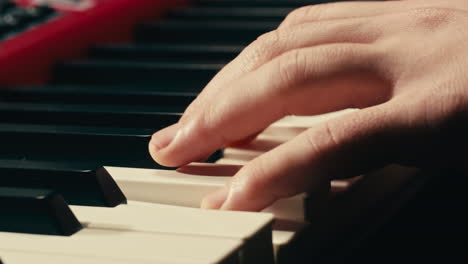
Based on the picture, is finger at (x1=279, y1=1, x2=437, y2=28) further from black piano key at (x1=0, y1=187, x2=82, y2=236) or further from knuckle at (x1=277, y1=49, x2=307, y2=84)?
black piano key at (x1=0, y1=187, x2=82, y2=236)

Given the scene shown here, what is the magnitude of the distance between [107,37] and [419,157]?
0.90m

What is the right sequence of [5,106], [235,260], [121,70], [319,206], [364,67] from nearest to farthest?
[235,260] → [319,206] → [364,67] → [5,106] → [121,70]

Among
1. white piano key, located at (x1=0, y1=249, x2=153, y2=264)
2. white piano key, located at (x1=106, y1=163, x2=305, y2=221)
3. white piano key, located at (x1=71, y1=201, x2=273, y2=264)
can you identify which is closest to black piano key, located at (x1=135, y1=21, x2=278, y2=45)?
white piano key, located at (x1=106, y1=163, x2=305, y2=221)

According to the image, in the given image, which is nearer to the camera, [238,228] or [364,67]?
[238,228]

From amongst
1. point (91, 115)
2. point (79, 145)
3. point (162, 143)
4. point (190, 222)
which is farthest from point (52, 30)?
point (190, 222)

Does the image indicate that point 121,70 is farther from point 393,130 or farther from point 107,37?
point 393,130

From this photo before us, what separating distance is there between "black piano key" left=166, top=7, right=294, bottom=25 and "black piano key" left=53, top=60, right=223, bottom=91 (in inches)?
12.9

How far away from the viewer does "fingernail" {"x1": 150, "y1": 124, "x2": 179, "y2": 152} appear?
1212mm

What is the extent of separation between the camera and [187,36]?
188cm

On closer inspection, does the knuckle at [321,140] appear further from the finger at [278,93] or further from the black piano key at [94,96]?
the black piano key at [94,96]

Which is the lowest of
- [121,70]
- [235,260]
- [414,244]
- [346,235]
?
[414,244]

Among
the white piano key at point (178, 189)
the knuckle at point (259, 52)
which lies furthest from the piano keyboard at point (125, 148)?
the knuckle at point (259, 52)

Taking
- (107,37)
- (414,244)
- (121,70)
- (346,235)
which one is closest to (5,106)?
(121,70)

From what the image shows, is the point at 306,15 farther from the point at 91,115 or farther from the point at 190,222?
the point at 190,222
